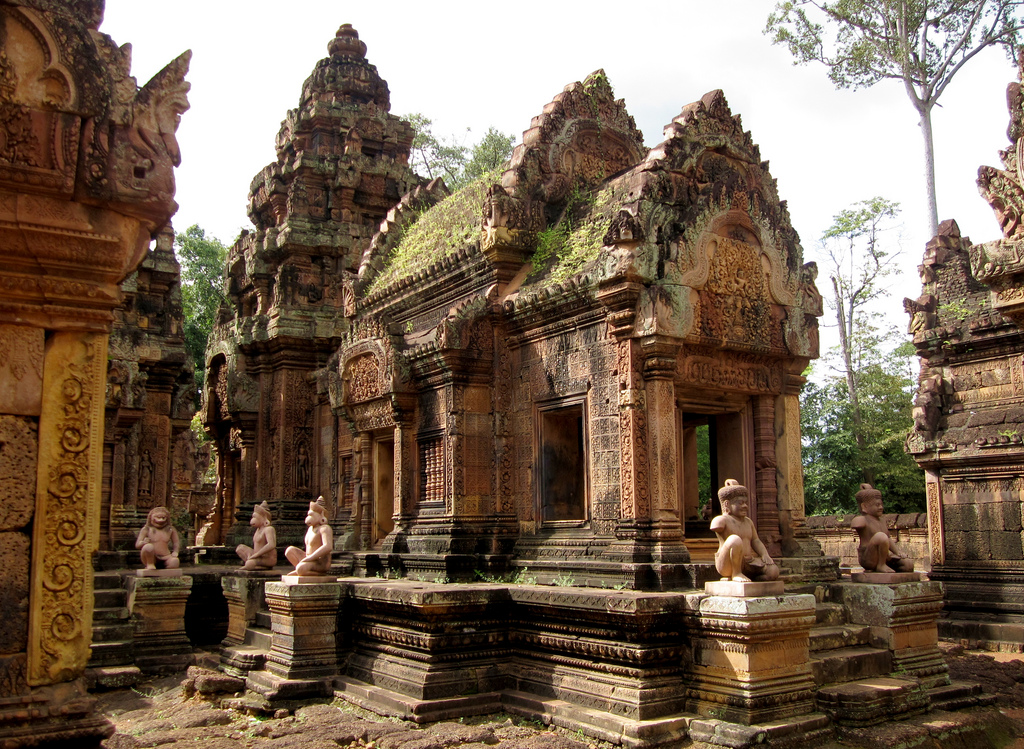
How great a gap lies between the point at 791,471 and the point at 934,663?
2.20 m

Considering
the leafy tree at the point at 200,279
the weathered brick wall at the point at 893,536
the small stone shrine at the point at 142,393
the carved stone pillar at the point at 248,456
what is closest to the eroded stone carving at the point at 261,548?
the carved stone pillar at the point at 248,456

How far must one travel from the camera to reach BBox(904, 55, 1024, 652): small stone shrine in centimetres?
1234

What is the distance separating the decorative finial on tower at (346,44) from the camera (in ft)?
54.0

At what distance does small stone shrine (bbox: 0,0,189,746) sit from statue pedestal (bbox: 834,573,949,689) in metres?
6.78

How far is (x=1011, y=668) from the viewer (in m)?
10.0

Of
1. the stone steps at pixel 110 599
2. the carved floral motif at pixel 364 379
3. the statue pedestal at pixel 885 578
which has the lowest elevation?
the stone steps at pixel 110 599

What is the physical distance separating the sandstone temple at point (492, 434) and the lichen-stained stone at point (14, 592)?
0.02 meters

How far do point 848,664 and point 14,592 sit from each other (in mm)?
6528

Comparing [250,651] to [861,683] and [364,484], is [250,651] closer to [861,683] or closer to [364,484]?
[364,484]

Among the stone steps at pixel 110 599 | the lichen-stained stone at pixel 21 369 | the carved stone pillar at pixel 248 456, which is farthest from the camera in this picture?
the carved stone pillar at pixel 248 456

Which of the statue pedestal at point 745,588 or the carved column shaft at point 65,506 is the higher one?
the carved column shaft at point 65,506

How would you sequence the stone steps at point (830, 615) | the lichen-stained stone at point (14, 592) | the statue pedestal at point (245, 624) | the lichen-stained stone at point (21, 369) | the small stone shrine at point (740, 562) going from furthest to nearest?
the statue pedestal at point (245, 624), the stone steps at point (830, 615), the small stone shrine at point (740, 562), the lichen-stained stone at point (21, 369), the lichen-stained stone at point (14, 592)

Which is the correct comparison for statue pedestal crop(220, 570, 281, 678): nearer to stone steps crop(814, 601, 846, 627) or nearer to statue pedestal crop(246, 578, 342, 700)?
statue pedestal crop(246, 578, 342, 700)

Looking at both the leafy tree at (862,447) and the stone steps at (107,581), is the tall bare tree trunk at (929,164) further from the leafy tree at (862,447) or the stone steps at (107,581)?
the stone steps at (107,581)
